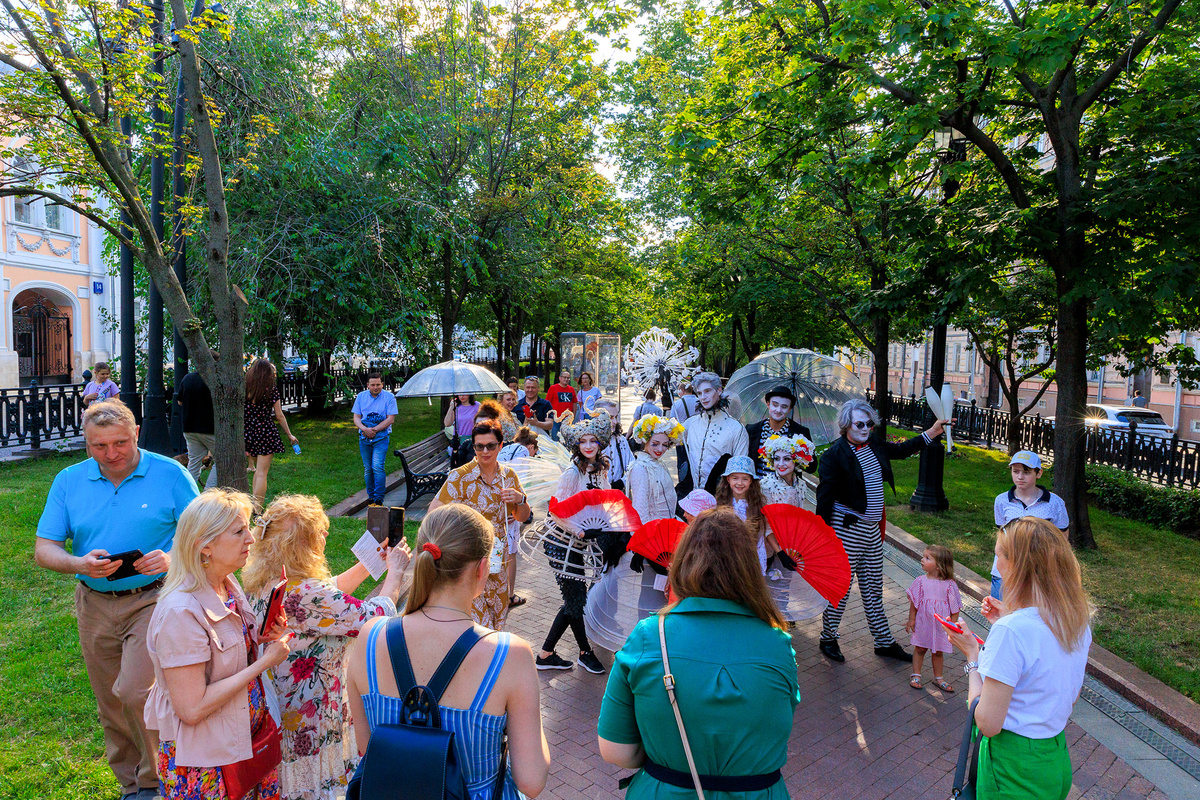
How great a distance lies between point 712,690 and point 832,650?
416 centimetres

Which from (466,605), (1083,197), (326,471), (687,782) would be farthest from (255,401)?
(1083,197)

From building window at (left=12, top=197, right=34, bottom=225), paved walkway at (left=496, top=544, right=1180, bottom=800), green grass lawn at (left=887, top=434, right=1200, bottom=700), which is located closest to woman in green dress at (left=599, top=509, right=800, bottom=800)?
paved walkway at (left=496, top=544, right=1180, bottom=800)

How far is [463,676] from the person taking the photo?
200 centimetres

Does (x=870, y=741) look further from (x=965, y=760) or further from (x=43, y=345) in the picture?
(x=43, y=345)

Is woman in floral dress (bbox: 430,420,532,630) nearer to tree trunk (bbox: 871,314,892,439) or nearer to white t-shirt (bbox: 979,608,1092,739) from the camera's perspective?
white t-shirt (bbox: 979,608,1092,739)

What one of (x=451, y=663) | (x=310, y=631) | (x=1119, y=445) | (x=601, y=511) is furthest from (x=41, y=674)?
(x=1119, y=445)

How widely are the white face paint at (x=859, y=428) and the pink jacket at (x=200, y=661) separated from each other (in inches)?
178

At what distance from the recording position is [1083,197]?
309 inches

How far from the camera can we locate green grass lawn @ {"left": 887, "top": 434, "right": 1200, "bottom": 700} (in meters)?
5.81

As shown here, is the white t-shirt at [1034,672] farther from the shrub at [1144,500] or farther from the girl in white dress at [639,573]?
the shrub at [1144,500]

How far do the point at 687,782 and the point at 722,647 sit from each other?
1.26 feet

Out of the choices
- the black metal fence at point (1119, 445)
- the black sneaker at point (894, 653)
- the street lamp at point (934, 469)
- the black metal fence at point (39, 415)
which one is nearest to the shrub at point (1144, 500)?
the black metal fence at point (1119, 445)

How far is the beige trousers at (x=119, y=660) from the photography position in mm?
3342

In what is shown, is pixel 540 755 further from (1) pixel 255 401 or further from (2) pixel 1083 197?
(2) pixel 1083 197
